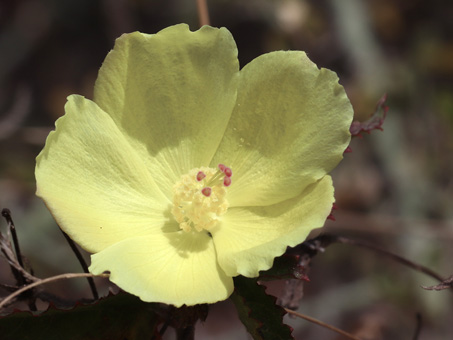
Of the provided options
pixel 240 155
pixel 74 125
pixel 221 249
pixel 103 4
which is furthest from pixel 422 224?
A: pixel 103 4

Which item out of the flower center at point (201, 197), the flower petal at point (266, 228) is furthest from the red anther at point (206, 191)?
the flower petal at point (266, 228)

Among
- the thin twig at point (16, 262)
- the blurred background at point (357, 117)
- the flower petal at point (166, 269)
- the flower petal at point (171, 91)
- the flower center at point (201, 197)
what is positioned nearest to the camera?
the flower petal at point (166, 269)

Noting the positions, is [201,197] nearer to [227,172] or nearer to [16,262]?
[227,172]

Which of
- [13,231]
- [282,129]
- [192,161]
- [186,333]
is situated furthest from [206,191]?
[13,231]

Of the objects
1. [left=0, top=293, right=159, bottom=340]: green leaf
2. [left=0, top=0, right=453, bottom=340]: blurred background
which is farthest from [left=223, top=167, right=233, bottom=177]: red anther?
[left=0, top=0, right=453, bottom=340]: blurred background

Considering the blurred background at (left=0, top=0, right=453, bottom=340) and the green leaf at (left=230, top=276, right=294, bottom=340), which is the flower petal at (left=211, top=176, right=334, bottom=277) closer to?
the green leaf at (left=230, top=276, right=294, bottom=340)

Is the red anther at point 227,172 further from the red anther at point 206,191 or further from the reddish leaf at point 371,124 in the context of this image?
the reddish leaf at point 371,124
